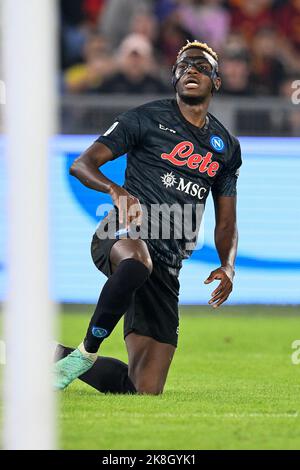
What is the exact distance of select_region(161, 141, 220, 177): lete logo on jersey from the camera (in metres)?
7.75

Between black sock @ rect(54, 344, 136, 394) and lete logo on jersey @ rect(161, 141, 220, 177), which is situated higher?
lete logo on jersey @ rect(161, 141, 220, 177)

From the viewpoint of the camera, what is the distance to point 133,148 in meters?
7.78

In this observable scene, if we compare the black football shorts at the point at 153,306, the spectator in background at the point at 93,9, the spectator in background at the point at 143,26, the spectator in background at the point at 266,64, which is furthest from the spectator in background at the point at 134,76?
the black football shorts at the point at 153,306

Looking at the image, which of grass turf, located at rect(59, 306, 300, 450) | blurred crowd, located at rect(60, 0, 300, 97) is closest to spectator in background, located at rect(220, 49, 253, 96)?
blurred crowd, located at rect(60, 0, 300, 97)

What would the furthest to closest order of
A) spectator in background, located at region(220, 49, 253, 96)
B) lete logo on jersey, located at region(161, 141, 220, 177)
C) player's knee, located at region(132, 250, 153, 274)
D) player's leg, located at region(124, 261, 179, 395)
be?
spectator in background, located at region(220, 49, 253, 96)
lete logo on jersey, located at region(161, 141, 220, 177)
player's leg, located at region(124, 261, 179, 395)
player's knee, located at region(132, 250, 153, 274)

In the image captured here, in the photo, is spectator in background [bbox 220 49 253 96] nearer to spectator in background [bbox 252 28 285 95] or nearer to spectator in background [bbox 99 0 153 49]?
spectator in background [bbox 252 28 285 95]

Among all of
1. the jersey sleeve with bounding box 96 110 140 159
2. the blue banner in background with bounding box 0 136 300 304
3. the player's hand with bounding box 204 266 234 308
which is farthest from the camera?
the blue banner in background with bounding box 0 136 300 304

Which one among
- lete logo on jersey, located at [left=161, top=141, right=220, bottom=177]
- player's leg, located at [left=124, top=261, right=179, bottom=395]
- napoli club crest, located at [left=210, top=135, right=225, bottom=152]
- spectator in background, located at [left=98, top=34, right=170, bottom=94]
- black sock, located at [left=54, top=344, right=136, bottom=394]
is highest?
napoli club crest, located at [left=210, top=135, right=225, bottom=152]

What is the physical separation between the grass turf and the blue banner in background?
3.31 feet

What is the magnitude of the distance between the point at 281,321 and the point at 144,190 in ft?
16.2

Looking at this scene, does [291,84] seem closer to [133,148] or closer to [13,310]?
[133,148]

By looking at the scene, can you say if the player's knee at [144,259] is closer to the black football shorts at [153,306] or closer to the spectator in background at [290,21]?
the black football shorts at [153,306]

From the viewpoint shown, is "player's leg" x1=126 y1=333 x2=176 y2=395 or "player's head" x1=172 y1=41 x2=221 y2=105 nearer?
"player's leg" x1=126 y1=333 x2=176 y2=395

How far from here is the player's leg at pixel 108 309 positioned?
22.5 feet
